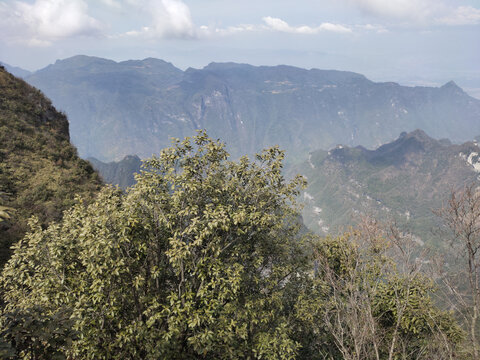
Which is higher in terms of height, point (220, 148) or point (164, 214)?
point (220, 148)

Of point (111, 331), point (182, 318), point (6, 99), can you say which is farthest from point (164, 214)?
point (6, 99)

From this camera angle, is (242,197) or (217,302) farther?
(242,197)

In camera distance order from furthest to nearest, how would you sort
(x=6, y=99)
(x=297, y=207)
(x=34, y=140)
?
1. (x=6, y=99)
2. (x=34, y=140)
3. (x=297, y=207)

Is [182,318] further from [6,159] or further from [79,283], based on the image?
[6,159]

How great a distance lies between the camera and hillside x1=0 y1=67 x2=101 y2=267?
27.3 metres

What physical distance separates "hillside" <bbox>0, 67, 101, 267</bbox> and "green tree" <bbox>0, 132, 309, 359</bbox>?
534 inches

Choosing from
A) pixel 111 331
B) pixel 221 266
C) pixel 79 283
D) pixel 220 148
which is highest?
pixel 220 148

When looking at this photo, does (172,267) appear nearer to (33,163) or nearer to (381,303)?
(381,303)

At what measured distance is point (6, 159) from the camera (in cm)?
3338

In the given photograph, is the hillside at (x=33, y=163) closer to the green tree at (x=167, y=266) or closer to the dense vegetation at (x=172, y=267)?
the green tree at (x=167, y=266)

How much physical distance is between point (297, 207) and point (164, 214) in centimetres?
769

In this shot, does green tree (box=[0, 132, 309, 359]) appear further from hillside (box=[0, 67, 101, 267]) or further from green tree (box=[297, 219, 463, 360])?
hillside (box=[0, 67, 101, 267])

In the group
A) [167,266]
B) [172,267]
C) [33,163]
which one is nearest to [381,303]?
[172,267]

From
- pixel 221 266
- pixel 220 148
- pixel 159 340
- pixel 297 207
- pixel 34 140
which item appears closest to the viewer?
pixel 159 340
